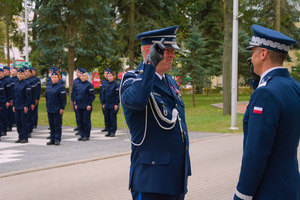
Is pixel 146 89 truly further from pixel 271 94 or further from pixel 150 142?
pixel 271 94

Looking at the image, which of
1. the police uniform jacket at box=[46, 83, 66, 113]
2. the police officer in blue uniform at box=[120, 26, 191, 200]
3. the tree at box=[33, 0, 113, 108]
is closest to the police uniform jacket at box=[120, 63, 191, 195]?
the police officer in blue uniform at box=[120, 26, 191, 200]

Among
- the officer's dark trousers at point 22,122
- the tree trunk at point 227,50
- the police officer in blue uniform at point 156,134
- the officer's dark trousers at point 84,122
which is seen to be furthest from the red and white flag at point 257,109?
→ the tree trunk at point 227,50

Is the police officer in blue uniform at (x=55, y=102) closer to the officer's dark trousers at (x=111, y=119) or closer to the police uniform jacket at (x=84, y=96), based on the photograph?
the police uniform jacket at (x=84, y=96)

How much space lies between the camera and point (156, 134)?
314cm

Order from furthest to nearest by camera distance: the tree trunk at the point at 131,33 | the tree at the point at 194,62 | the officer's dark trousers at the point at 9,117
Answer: the tree trunk at the point at 131,33
the tree at the point at 194,62
the officer's dark trousers at the point at 9,117

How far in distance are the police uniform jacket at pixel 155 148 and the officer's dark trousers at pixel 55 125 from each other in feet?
29.4

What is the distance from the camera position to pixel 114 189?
666 centimetres

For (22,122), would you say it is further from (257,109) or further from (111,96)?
(257,109)

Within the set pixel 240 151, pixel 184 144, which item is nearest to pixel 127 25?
pixel 240 151

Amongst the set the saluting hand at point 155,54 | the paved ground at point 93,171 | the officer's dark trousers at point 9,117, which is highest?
the saluting hand at point 155,54

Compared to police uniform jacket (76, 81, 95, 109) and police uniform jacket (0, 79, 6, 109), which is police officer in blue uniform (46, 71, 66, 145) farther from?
A: police uniform jacket (0, 79, 6, 109)

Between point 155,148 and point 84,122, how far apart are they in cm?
1021

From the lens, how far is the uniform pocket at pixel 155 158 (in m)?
3.07

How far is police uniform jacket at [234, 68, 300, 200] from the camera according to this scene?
2.53 meters
